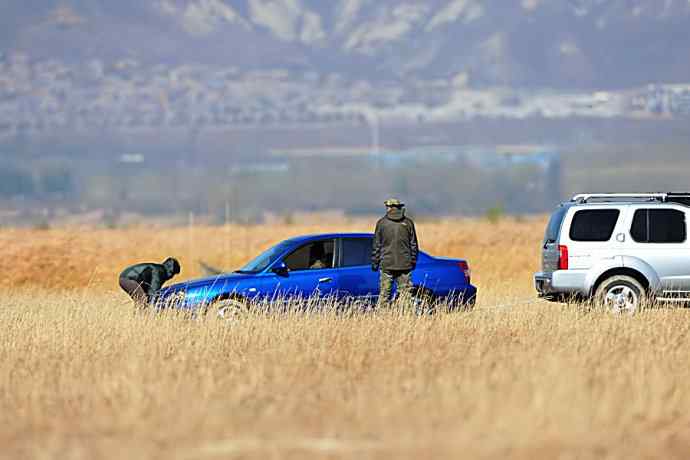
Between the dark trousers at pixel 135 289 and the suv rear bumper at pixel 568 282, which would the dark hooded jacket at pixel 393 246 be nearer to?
the suv rear bumper at pixel 568 282

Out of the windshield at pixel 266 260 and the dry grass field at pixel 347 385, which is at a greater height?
the windshield at pixel 266 260

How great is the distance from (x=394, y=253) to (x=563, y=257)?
2638 mm

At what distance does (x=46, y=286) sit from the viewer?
3744cm

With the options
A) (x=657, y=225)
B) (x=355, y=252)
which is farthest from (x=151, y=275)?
(x=657, y=225)

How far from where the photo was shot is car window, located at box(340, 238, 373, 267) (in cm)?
1881

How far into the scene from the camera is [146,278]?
62.3 ft

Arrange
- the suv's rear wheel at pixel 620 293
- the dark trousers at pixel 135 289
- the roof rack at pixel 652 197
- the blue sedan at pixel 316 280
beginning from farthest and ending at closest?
the roof rack at pixel 652 197, the suv's rear wheel at pixel 620 293, the dark trousers at pixel 135 289, the blue sedan at pixel 316 280

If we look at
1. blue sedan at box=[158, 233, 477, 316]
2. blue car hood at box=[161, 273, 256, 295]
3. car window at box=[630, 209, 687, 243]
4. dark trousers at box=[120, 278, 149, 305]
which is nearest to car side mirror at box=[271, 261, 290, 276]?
blue sedan at box=[158, 233, 477, 316]

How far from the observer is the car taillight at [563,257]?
1905 cm

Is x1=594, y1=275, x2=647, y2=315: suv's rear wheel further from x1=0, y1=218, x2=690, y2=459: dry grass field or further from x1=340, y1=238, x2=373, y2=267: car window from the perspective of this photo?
x1=340, y1=238, x2=373, y2=267: car window

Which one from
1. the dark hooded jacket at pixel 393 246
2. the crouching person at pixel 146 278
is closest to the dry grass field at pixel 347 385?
the crouching person at pixel 146 278

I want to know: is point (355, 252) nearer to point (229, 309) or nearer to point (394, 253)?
point (394, 253)

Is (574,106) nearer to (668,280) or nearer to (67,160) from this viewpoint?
(67,160)

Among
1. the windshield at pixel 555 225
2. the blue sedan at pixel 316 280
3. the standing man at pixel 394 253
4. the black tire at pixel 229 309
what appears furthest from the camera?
the windshield at pixel 555 225
